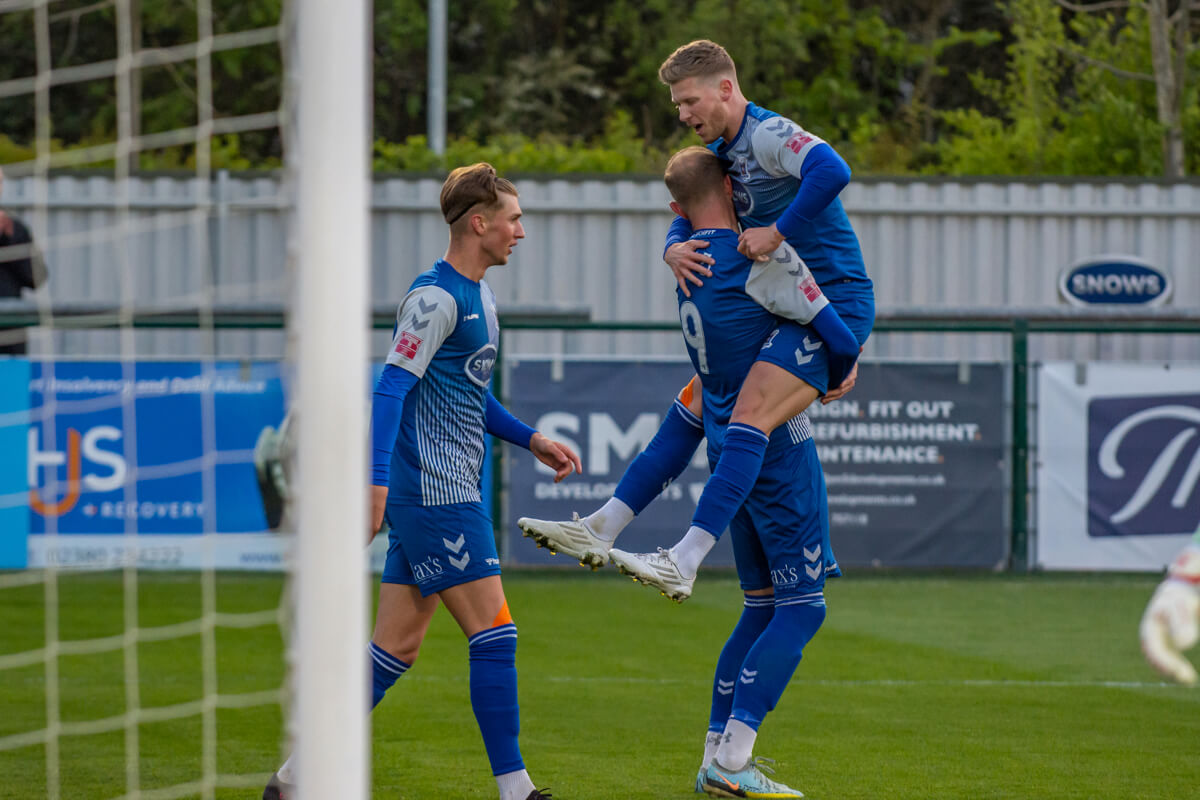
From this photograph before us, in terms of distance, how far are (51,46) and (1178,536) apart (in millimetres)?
24334

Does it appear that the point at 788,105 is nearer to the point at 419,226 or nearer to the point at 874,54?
the point at 874,54

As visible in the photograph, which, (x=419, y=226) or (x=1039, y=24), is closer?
(x=419, y=226)

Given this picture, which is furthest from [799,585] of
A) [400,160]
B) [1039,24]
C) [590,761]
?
[1039,24]

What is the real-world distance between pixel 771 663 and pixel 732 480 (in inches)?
24.7

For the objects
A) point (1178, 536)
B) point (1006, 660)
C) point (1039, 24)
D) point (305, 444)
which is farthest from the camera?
point (1039, 24)

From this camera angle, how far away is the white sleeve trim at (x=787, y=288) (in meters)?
4.72

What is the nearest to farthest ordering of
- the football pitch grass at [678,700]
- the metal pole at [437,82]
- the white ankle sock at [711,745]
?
1. the white ankle sock at [711,745]
2. the football pitch grass at [678,700]
3. the metal pole at [437,82]

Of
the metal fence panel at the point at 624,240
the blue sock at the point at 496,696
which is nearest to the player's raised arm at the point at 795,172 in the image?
the blue sock at the point at 496,696

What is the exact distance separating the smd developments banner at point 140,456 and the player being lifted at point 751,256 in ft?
18.0

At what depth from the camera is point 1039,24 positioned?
20.2 m

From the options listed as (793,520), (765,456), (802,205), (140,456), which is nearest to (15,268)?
(140,456)

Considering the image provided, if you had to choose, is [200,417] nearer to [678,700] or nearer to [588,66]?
[678,700]

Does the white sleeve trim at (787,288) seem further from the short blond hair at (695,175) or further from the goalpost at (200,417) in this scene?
the goalpost at (200,417)

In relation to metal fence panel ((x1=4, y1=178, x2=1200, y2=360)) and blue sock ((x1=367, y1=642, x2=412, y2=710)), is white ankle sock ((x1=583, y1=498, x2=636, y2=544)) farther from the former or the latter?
metal fence panel ((x1=4, y1=178, x2=1200, y2=360))
